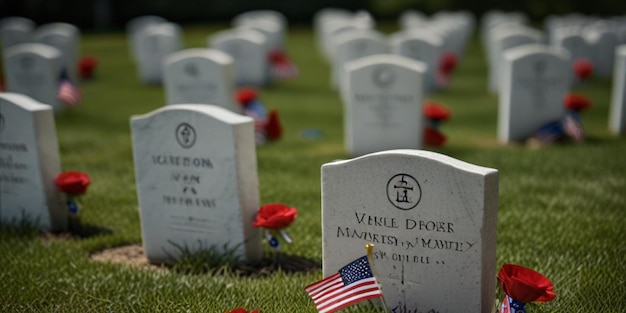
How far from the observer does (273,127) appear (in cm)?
934

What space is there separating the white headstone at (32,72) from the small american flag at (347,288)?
9035 millimetres

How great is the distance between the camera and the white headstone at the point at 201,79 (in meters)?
8.73

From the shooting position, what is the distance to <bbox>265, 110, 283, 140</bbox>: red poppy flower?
30.4 ft

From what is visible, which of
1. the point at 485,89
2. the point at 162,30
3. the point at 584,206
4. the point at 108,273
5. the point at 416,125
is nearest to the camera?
the point at 108,273

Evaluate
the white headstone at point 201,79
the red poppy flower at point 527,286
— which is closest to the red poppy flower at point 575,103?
the white headstone at point 201,79

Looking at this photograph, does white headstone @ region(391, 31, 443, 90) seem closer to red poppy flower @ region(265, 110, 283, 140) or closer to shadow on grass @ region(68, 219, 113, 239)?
red poppy flower @ region(265, 110, 283, 140)

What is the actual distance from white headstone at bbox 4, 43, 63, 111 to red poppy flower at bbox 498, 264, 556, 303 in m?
9.76

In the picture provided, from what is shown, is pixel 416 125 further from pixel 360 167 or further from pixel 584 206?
pixel 360 167

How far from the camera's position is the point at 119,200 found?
6488 mm

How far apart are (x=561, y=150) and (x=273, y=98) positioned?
719 cm

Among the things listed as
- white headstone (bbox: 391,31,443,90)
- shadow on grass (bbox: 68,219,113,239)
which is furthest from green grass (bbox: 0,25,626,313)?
white headstone (bbox: 391,31,443,90)

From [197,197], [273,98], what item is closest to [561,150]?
[197,197]

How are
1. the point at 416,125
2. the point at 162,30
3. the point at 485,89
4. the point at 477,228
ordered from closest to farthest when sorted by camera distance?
the point at 477,228 → the point at 416,125 → the point at 485,89 → the point at 162,30

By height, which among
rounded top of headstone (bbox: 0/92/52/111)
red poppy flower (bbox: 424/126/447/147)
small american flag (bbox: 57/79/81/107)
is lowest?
→ red poppy flower (bbox: 424/126/447/147)
